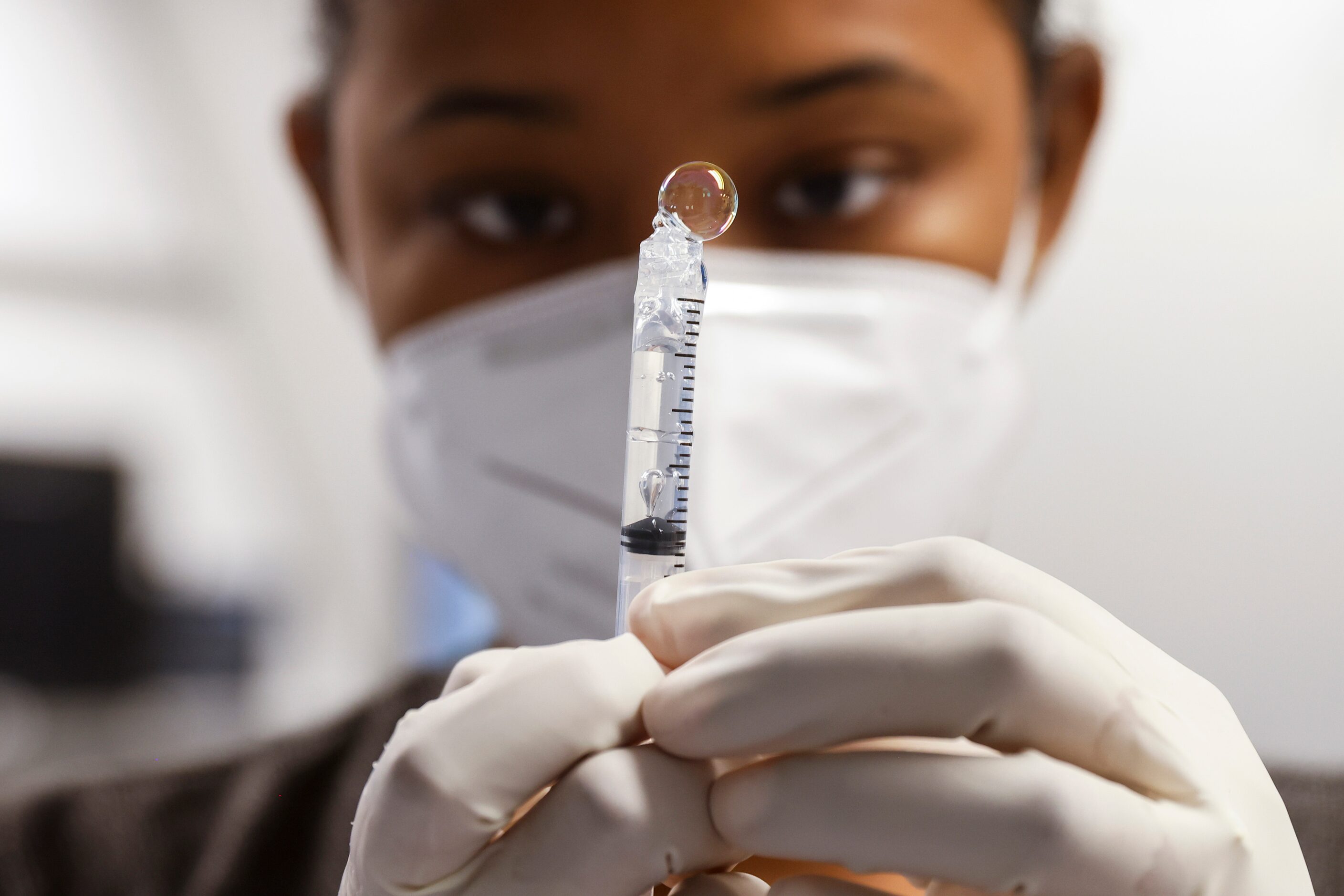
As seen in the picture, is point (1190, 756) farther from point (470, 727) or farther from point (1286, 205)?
point (1286, 205)

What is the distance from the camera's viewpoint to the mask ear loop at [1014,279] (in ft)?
3.56

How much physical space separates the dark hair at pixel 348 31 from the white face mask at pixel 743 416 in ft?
1.03

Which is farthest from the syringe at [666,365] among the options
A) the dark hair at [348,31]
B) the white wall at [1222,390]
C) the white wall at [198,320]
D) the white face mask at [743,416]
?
the white wall at [198,320]

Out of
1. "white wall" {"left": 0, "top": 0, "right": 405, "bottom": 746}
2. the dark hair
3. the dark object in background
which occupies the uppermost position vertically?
the dark hair

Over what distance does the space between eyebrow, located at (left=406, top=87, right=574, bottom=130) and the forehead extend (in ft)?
0.04

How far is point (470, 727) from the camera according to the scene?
465 mm

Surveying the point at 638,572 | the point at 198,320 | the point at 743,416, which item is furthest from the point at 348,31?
the point at 198,320

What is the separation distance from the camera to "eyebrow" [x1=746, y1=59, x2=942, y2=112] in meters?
1.03

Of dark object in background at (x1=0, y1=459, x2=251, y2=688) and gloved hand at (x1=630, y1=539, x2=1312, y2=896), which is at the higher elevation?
gloved hand at (x1=630, y1=539, x2=1312, y2=896)

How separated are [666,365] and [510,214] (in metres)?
0.68

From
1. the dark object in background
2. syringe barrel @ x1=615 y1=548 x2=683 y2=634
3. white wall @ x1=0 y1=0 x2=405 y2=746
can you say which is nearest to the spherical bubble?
syringe barrel @ x1=615 y1=548 x2=683 y2=634

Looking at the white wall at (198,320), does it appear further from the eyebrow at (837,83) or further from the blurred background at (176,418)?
the eyebrow at (837,83)

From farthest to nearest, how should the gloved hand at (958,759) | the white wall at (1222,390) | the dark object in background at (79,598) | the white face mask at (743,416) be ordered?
1. the dark object in background at (79,598)
2. the white wall at (1222,390)
3. the white face mask at (743,416)
4. the gloved hand at (958,759)

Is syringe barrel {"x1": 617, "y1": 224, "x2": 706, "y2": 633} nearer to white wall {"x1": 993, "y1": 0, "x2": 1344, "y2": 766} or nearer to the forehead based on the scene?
the forehead
